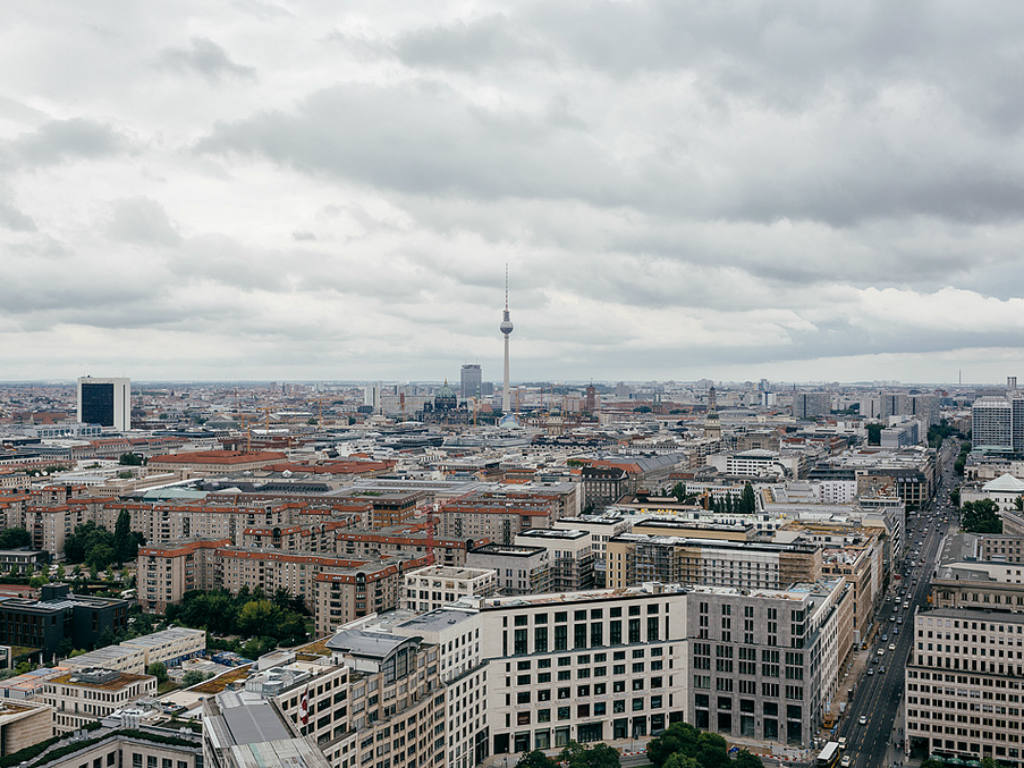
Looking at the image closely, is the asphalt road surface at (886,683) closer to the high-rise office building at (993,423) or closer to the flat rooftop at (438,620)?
the flat rooftop at (438,620)

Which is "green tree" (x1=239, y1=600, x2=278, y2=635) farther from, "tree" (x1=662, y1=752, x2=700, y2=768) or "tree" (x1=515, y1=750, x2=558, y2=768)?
"tree" (x1=662, y1=752, x2=700, y2=768)

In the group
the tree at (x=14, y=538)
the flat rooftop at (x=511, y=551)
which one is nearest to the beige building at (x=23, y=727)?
the flat rooftop at (x=511, y=551)

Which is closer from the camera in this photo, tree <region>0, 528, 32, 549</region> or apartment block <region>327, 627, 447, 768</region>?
apartment block <region>327, 627, 447, 768</region>

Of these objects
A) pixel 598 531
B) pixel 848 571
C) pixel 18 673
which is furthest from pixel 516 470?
pixel 18 673

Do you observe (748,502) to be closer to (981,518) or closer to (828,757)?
(981,518)

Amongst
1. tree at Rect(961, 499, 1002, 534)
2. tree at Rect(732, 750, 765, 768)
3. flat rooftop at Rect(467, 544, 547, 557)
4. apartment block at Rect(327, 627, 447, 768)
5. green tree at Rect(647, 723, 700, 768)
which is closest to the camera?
apartment block at Rect(327, 627, 447, 768)

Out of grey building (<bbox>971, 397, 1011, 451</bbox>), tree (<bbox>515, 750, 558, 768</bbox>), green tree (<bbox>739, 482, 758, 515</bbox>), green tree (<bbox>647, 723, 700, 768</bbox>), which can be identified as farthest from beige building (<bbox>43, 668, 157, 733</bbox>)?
grey building (<bbox>971, 397, 1011, 451</bbox>)
